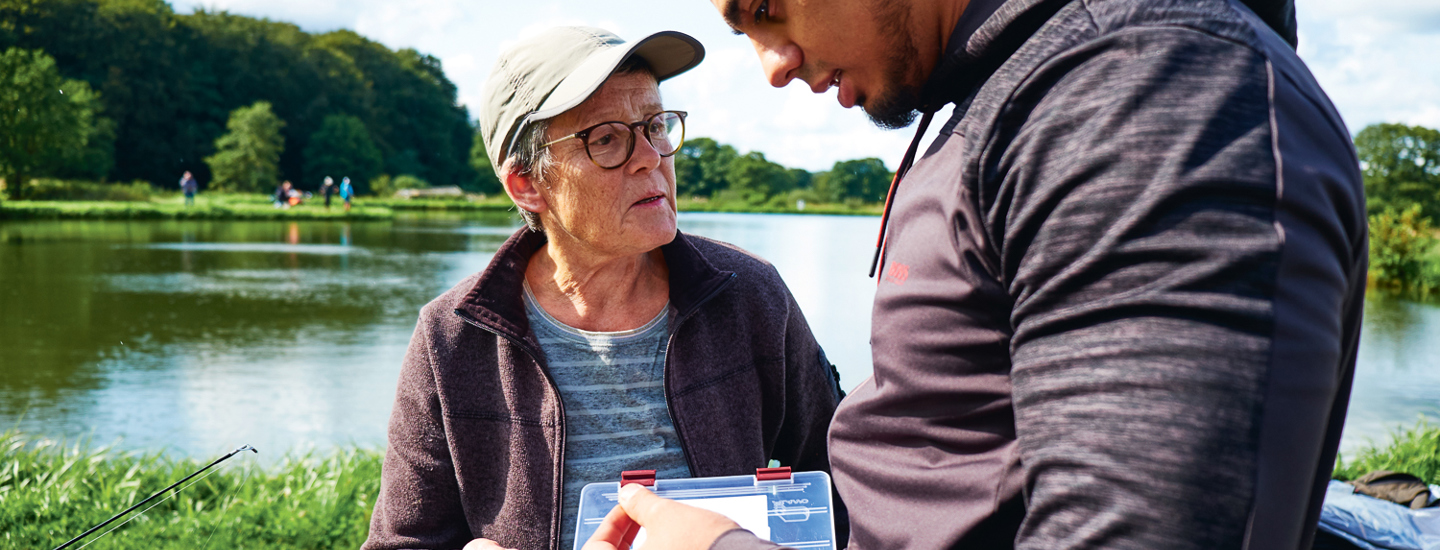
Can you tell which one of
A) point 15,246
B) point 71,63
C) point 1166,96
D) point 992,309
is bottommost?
point 15,246

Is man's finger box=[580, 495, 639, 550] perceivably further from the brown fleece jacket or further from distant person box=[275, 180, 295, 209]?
distant person box=[275, 180, 295, 209]

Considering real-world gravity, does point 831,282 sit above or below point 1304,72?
below

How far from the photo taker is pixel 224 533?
3.67m

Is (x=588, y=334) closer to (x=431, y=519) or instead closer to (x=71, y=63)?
(x=431, y=519)

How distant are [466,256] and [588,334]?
18497 millimetres

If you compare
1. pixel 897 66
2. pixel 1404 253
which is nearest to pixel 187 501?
pixel 897 66

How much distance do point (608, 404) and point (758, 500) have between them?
2.35 ft

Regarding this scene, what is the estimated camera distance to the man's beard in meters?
0.95

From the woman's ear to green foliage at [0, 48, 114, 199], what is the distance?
42324 millimetres

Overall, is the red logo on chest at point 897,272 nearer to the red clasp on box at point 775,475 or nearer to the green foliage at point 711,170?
the red clasp on box at point 775,475

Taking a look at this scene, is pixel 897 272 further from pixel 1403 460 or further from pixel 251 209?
pixel 251 209

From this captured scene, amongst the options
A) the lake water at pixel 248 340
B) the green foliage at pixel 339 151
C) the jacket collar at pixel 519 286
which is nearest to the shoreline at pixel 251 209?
the green foliage at pixel 339 151

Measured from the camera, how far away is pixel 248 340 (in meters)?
9.91

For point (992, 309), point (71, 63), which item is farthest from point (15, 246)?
point (71, 63)
